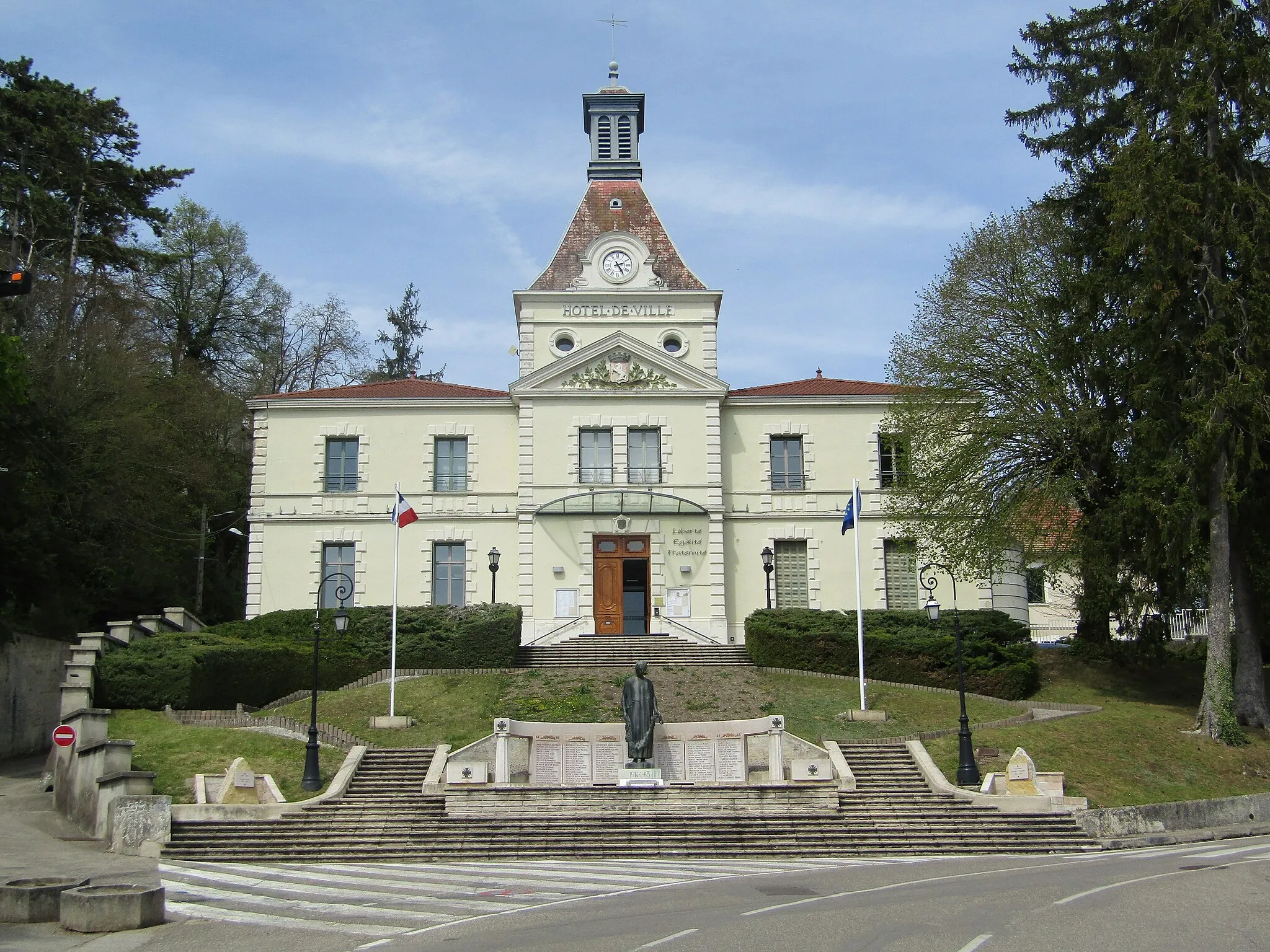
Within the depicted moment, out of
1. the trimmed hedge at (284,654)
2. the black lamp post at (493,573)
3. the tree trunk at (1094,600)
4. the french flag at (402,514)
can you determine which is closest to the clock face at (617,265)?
the black lamp post at (493,573)

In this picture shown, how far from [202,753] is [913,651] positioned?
1780 cm

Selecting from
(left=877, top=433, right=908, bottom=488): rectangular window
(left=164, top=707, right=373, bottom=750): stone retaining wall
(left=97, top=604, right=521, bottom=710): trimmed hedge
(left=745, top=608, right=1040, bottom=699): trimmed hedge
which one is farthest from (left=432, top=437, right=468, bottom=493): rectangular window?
(left=877, top=433, right=908, bottom=488): rectangular window

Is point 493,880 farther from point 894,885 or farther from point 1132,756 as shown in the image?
point 1132,756

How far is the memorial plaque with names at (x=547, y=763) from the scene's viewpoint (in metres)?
23.9

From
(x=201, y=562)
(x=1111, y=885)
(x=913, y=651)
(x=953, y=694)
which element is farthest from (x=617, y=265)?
(x=1111, y=885)

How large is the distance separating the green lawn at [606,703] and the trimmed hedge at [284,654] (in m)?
1.18

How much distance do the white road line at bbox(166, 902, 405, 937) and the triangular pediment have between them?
2406cm

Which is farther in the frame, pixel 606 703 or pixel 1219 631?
pixel 606 703

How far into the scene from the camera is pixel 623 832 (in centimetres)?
2031

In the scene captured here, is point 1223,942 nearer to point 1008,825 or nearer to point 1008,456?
point 1008,825

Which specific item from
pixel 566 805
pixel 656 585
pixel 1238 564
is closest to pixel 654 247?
pixel 656 585

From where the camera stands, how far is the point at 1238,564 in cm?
2875

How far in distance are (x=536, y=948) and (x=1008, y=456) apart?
2522cm

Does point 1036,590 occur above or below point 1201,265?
below
